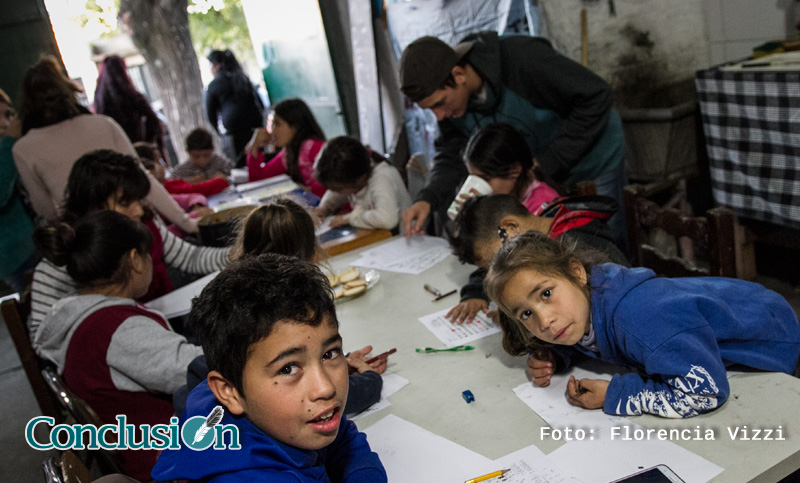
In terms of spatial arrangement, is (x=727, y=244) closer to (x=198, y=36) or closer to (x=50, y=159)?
(x=50, y=159)

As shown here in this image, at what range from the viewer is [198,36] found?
12.2m

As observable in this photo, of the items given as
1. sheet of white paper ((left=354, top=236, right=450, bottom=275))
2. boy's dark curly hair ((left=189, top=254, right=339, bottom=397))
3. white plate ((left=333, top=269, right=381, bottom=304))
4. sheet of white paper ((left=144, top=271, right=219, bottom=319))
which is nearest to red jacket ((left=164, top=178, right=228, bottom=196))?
sheet of white paper ((left=144, top=271, right=219, bottom=319))

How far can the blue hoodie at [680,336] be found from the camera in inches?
46.0

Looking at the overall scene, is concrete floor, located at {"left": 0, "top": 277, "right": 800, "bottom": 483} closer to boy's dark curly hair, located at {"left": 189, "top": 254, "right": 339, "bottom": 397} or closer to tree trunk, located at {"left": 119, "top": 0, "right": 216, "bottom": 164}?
boy's dark curly hair, located at {"left": 189, "top": 254, "right": 339, "bottom": 397}

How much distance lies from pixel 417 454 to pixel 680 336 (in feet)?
1.86

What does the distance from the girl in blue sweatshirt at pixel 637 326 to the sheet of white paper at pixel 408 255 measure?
958mm

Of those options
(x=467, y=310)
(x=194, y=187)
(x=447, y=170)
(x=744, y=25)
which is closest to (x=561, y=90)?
(x=447, y=170)

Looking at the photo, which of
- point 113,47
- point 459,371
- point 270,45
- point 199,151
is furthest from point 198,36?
point 459,371

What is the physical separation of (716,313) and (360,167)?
6.87ft

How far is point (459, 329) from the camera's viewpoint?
5.79ft

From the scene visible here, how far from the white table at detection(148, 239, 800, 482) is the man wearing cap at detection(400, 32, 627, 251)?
78 cm

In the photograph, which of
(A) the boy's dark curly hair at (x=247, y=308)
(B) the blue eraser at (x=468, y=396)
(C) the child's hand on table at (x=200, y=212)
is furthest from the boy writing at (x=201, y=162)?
(A) the boy's dark curly hair at (x=247, y=308)

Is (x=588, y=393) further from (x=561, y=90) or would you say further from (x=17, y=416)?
(x=17, y=416)

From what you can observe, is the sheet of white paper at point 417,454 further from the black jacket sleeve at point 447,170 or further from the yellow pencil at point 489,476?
the black jacket sleeve at point 447,170
